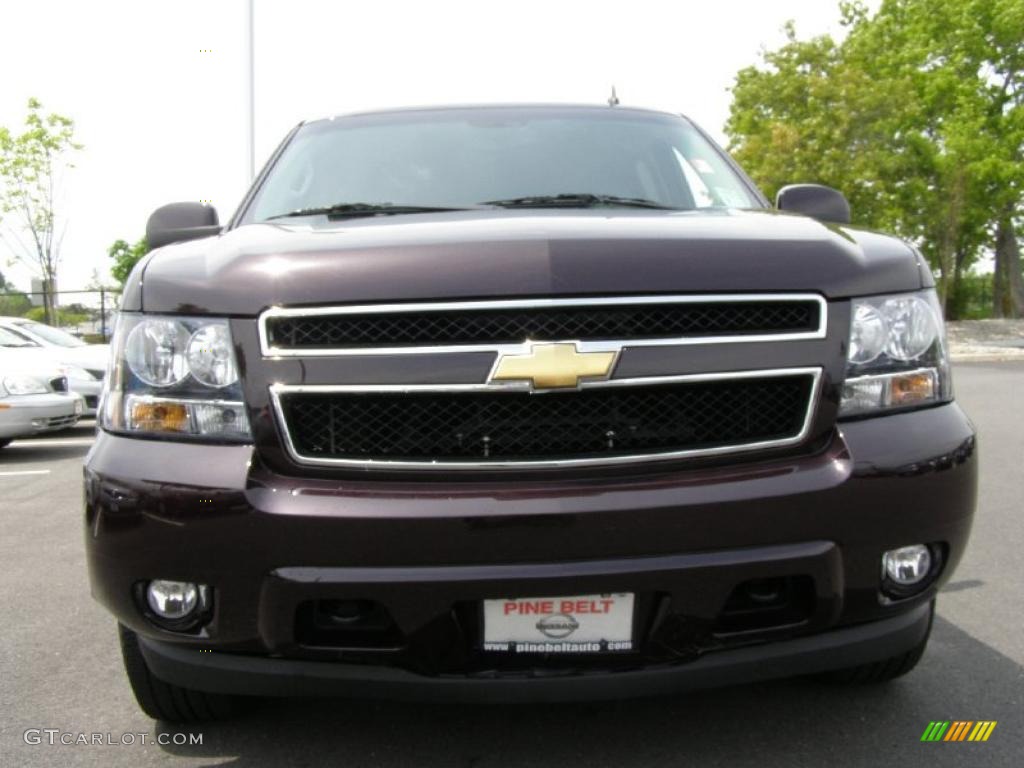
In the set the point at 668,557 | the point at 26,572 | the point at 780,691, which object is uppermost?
the point at 668,557

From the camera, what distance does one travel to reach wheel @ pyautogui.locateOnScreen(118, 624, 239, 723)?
2.80 m

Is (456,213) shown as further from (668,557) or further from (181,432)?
(668,557)

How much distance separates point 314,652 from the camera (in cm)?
237

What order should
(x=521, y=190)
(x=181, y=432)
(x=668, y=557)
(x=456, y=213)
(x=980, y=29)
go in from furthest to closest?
(x=980, y=29), (x=521, y=190), (x=456, y=213), (x=181, y=432), (x=668, y=557)

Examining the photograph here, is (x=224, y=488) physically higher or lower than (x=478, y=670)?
higher

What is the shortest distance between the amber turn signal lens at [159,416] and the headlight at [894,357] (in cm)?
151


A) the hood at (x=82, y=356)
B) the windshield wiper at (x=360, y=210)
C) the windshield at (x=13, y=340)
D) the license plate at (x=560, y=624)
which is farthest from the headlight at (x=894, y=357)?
the windshield at (x=13, y=340)

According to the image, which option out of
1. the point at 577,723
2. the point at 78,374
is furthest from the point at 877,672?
the point at 78,374

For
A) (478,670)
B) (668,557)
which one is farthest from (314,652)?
(668,557)

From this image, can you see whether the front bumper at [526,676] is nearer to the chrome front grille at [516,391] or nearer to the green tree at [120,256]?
the chrome front grille at [516,391]

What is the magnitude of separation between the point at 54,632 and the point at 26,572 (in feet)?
3.93

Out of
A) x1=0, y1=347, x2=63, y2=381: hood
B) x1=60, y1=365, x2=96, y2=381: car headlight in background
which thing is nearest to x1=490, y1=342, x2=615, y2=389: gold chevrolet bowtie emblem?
x1=0, y1=347, x2=63, y2=381: hood

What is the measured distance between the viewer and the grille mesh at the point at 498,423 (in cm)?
237

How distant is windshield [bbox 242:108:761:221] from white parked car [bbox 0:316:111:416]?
7.94m
